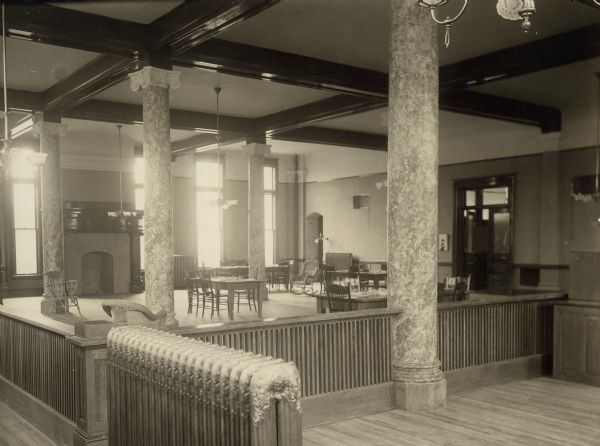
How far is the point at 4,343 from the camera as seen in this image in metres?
6.56

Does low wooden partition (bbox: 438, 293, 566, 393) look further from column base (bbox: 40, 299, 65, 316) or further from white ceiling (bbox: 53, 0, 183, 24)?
column base (bbox: 40, 299, 65, 316)

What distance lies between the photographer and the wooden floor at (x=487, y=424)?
198 inches

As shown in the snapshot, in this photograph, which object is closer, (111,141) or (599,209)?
(599,209)

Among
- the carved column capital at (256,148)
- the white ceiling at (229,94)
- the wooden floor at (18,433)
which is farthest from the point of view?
the carved column capital at (256,148)

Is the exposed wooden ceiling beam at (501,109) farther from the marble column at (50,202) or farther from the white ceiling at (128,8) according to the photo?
the marble column at (50,202)

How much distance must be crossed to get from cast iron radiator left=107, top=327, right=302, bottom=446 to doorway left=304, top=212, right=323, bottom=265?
17.5 meters

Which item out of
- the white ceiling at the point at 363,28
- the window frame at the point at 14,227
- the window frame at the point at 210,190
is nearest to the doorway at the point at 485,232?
the white ceiling at the point at 363,28

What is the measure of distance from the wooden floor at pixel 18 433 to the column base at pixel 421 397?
3.21m

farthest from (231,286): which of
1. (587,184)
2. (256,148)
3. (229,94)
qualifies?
(587,184)

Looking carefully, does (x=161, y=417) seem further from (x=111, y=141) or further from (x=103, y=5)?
(x=111, y=141)

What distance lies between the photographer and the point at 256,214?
Result: 15.1 meters

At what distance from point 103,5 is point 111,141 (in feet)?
33.3

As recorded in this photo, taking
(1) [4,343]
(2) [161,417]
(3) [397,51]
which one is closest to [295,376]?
(2) [161,417]

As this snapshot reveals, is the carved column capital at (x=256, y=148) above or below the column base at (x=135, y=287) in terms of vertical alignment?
above
